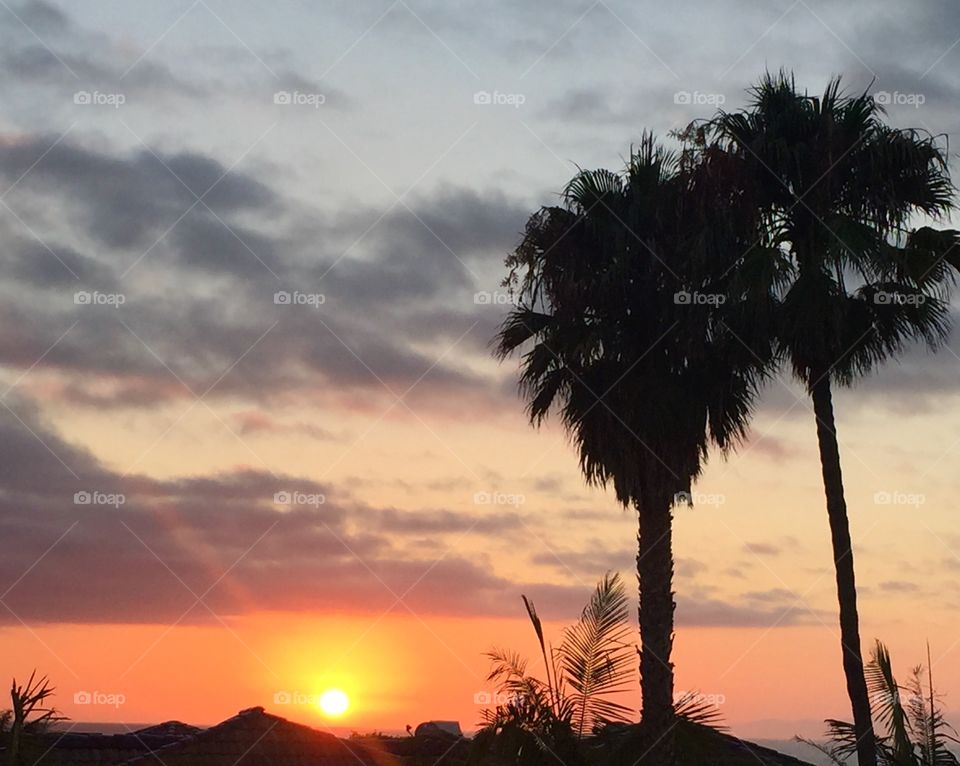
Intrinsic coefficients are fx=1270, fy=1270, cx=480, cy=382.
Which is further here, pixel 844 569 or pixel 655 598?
pixel 655 598

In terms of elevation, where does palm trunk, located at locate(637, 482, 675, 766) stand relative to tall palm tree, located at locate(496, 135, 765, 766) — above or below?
below

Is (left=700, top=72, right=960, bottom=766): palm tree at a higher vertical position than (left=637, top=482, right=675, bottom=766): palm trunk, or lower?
higher

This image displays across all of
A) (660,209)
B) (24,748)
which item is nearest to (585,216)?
(660,209)

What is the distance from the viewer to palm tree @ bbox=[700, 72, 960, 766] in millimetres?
24219

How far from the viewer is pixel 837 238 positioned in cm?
2431

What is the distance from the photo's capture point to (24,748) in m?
21.3

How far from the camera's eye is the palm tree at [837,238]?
24.2 m

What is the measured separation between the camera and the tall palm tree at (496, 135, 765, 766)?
25.2 meters

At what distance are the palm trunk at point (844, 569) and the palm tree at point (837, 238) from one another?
0.08 feet

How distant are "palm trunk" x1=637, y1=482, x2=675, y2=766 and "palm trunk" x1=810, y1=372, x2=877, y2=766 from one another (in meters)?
3.20

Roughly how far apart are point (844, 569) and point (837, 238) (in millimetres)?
6282

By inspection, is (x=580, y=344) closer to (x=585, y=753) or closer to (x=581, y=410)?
(x=581, y=410)

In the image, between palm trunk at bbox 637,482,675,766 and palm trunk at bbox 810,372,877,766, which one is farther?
palm trunk at bbox 637,482,675,766

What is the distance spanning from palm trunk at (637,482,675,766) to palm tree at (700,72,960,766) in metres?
3.21
